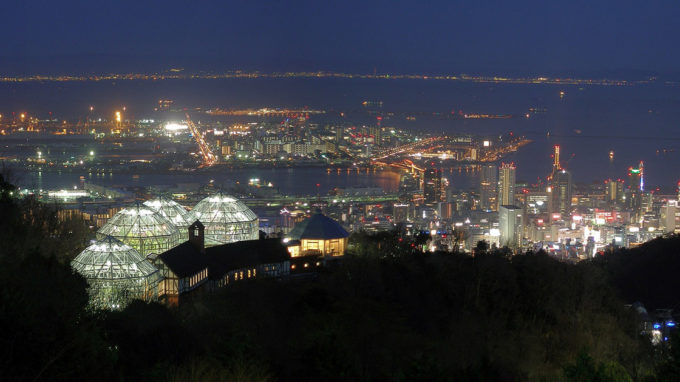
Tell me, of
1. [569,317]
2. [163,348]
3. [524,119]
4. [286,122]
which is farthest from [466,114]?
[163,348]

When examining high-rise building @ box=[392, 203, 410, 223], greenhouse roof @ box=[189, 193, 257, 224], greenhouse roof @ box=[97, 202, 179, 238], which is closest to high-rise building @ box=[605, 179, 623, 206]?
high-rise building @ box=[392, 203, 410, 223]

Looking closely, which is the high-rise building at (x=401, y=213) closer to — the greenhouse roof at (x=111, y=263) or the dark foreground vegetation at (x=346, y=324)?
the dark foreground vegetation at (x=346, y=324)

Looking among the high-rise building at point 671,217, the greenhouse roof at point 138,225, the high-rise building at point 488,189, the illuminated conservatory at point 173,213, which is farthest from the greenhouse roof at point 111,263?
the high-rise building at point 671,217

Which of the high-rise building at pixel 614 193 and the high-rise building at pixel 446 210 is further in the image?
the high-rise building at pixel 614 193

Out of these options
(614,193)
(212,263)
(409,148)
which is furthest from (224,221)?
(409,148)

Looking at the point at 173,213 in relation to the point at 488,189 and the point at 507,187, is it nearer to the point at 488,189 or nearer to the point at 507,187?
the point at 507,187
